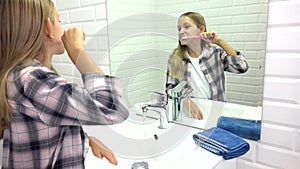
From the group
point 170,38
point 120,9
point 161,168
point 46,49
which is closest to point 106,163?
point 161,168

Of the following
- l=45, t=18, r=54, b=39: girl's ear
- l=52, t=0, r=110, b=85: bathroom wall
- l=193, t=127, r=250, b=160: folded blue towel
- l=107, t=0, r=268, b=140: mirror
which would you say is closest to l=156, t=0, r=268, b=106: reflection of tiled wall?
l=107, t=0, r=268, b=140: mirror

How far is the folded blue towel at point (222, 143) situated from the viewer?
2.92 feet

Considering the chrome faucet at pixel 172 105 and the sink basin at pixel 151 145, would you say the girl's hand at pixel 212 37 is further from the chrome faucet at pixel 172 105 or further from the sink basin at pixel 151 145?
the sink basin at pixel 151 145

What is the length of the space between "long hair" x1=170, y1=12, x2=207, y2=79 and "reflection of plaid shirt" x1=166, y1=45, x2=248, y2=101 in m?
0.04

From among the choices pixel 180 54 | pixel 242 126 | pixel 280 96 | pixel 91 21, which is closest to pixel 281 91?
pixel 280 96

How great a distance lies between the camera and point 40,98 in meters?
0.61

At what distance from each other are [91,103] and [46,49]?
0.27m

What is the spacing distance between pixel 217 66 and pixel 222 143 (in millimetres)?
340

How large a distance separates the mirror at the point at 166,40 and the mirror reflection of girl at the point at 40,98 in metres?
0.55

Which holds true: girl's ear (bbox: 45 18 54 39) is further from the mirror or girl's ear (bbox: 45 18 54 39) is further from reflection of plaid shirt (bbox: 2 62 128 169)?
the mirror

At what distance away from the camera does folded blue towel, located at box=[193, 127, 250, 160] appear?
889 mm

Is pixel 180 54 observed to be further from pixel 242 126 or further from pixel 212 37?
pixel 242 126

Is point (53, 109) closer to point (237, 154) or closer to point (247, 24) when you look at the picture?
point (237, 154)

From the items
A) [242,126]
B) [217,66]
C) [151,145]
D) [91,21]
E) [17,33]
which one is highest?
[91,21]
